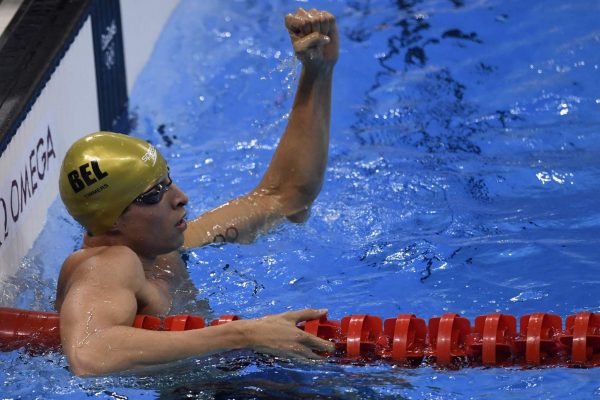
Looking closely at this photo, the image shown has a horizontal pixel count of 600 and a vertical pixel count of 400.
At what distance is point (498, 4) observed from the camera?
5.95m

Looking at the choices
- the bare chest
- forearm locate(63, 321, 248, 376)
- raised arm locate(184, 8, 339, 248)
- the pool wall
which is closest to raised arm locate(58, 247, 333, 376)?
forearm locate(63, 321, 248, 376)

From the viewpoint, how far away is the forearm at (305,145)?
11.9ft

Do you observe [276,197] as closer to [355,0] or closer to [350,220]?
[350,220]

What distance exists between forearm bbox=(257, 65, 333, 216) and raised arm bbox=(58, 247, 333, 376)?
110 centimetres

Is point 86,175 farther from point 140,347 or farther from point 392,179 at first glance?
point 392,179

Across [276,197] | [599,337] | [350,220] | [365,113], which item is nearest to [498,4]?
[365,113]

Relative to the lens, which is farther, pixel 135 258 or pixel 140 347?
pixel 135 258

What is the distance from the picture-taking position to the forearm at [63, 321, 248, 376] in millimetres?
2488

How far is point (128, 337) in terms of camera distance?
2.51 m

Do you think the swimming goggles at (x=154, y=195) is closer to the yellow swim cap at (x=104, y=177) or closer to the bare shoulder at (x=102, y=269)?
the yellow swim cap at (x=104, y=177)

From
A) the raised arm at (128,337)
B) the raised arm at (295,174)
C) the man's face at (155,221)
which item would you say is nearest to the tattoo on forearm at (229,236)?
the raised arm at (295,174)

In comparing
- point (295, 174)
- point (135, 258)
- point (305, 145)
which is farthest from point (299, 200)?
point (135, 258)

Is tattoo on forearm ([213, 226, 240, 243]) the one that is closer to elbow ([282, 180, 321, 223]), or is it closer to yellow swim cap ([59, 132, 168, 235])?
elbow ([282, 180, 321, 223])

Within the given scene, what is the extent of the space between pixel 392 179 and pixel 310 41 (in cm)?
118
